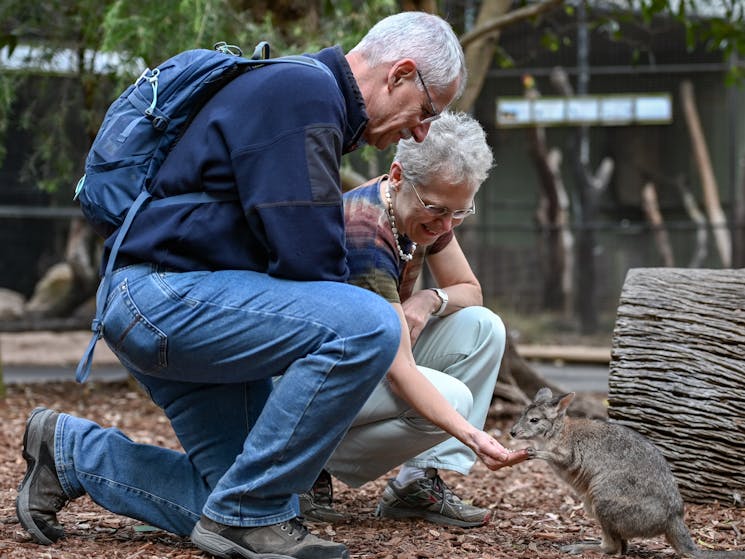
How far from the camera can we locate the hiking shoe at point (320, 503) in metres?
3.79

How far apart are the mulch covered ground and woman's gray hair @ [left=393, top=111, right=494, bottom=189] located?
47.3 inches

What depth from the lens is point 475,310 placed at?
Result: 154 inches

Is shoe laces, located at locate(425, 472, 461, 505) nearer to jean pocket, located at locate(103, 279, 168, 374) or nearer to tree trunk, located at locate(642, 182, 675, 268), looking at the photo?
jean pocket, located at locate(103, 279, 168, 374)

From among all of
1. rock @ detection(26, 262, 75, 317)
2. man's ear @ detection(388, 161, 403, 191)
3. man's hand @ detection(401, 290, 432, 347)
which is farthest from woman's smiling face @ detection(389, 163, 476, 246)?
rock @ detection(26, 262, 75, 317)

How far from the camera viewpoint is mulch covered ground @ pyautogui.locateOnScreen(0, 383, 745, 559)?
328 cm

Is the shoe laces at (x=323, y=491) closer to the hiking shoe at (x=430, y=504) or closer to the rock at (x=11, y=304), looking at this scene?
the hiking shoe at (x=430, y=504)

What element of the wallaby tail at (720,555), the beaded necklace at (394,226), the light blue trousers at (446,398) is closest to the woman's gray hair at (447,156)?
the beaded necklace at (394,226)

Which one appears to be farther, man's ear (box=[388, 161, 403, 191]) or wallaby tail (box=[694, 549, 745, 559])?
man's ear (box=[388, 161, 403, 191])

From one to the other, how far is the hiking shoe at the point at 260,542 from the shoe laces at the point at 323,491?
2.73 feet

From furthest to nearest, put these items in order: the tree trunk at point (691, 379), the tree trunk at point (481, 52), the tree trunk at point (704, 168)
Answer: the tree trunk at point (704, 168), the tree trunk at point (481, 52), the tree trunk at point (691, 379)

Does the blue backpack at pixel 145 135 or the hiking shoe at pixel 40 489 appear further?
the hiking shoe at pixel 40 489

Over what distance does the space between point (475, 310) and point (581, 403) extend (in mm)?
3184

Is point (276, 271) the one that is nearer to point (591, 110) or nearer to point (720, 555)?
point (720, 555)

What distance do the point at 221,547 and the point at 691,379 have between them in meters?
2.26
